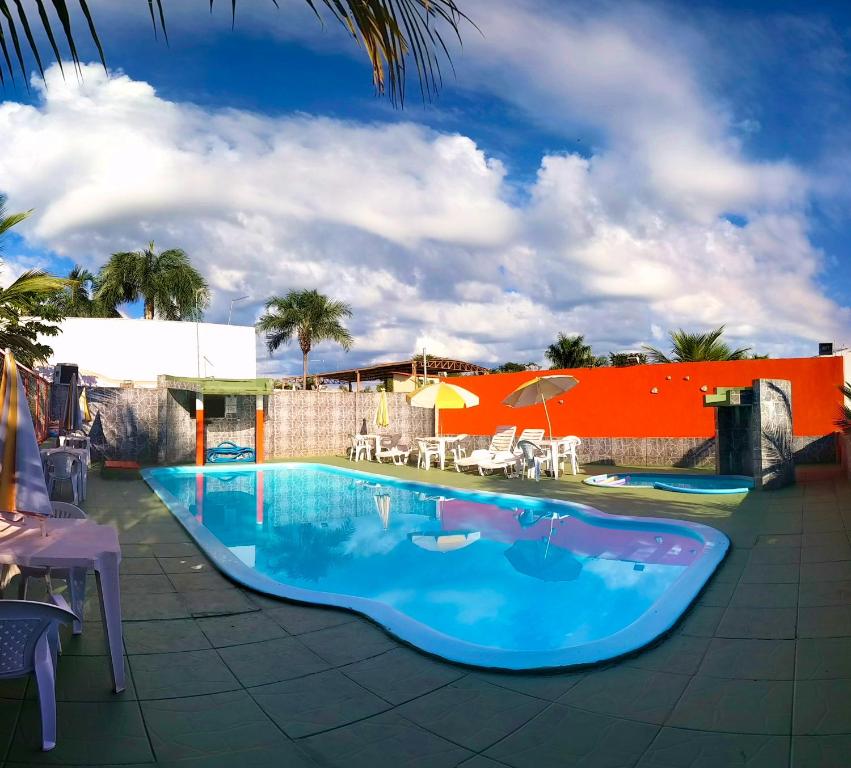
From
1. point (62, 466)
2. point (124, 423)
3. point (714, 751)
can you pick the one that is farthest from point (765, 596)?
point (124, 423)

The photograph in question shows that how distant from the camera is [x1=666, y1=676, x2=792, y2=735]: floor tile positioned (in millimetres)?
2600

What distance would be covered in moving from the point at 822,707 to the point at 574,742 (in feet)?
3.90

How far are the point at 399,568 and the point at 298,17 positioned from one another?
19.3 ft

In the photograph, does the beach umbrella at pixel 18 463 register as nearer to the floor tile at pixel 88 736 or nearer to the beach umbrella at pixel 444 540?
the floor tile at pixel 88 736

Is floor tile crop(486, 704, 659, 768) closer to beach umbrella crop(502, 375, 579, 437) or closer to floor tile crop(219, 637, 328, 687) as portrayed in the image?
floor tile crop(219, 637, 328, 687)

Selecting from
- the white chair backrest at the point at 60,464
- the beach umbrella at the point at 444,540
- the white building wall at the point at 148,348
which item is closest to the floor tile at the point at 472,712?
the beach umbrella at the point at 444,540

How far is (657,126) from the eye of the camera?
29.9ft

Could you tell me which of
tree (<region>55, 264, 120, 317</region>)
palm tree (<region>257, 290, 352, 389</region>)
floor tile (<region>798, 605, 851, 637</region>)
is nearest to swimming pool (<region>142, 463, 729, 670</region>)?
floor tile (<region>798, 605, 851, 637</region>)

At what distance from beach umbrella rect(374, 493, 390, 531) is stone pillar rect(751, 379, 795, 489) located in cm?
618

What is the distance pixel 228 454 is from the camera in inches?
647

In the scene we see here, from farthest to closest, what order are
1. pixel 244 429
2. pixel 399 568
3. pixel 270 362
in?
pixel 270 362
pixel 244 429
pixel 399 568

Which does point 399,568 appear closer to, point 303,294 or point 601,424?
point 601,424


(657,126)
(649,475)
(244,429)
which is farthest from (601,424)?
(244,429)

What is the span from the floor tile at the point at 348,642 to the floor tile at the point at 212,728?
70cm
